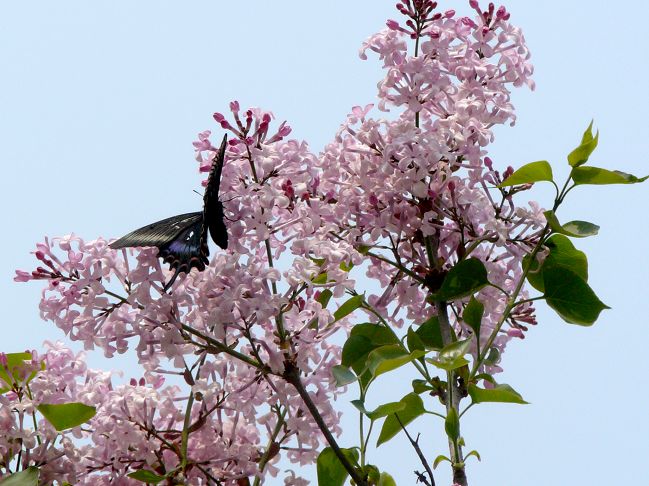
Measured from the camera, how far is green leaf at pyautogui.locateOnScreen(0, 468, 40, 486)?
1.89 meters

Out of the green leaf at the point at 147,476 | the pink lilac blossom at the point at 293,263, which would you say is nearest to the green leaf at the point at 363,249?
the pink lilac blossom at the point at 293,263

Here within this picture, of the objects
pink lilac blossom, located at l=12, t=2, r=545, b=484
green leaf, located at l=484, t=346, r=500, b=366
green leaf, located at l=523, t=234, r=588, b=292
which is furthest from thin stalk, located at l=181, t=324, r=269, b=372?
green leaf, located at l=523, t=234, r=588, b=292

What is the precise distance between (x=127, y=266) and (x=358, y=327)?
1.63 feet

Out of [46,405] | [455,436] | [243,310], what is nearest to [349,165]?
[243,310]

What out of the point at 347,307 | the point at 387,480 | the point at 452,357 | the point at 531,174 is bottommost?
the point at 387,480

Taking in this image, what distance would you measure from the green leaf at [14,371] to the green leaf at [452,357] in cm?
84

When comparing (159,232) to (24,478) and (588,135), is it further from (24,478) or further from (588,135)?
(588,135)

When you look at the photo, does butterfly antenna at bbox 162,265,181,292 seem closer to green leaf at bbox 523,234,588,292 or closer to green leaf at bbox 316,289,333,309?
green leaf at bbox 316,289,333,309

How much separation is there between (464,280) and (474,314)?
0.07m

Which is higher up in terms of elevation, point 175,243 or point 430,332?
point 175,243

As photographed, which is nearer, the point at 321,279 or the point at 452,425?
the point at 452,425

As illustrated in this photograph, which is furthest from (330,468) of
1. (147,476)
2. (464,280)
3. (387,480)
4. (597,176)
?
(597,176)

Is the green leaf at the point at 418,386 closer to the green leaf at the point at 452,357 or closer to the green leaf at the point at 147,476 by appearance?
the green leaf at the point at 452,357

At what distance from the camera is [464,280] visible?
2000mm
